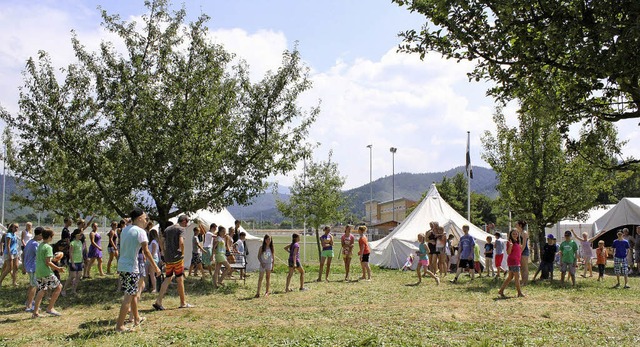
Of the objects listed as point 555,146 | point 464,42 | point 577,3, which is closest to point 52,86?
point 464,42

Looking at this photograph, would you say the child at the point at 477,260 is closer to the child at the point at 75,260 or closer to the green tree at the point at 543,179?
the green tree at the point at 543,179

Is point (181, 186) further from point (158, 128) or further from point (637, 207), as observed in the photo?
point (637, 207)

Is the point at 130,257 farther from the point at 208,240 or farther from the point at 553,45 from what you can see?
the point at 208,240

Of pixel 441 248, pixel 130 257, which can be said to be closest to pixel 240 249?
pixel 441 248

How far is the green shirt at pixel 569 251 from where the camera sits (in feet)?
49.7

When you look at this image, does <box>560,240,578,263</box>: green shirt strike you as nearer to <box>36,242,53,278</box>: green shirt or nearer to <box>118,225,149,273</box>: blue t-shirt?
Answer: <box>118,225,149,273</box>: blue t-shirt

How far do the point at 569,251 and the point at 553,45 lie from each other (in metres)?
11.1

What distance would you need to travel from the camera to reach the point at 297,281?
1591 cm

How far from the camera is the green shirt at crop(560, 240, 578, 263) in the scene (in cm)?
1515

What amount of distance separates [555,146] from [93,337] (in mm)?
21667

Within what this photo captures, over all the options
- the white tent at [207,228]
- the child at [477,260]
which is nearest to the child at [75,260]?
the white tent at [207,228]

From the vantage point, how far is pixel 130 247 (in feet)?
25.6

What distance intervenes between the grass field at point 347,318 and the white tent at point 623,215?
11713 millimetres

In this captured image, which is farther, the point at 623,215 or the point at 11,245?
the point at 623,215
